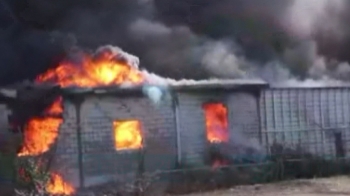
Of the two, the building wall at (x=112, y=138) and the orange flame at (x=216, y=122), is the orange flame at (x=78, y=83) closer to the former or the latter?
the building wall at (x=112, y=138)

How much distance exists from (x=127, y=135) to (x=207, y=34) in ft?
12.3

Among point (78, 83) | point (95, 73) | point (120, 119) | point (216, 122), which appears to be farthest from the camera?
point (216, 122)

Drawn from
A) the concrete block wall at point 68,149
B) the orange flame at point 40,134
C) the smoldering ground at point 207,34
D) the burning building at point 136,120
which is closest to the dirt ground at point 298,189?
the burning building at point 136,120

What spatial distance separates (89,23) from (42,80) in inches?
82.4

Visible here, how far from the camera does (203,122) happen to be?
16.2 meters

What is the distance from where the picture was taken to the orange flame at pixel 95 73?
15070 millimetres

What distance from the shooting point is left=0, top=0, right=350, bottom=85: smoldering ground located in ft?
53.3

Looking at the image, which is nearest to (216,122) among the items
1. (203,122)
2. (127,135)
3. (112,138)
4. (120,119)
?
(203,122)

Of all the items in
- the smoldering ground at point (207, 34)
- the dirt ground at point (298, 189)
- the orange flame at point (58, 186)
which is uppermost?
the smoldering ground at point (207, 34)

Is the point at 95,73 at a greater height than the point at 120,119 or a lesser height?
greater

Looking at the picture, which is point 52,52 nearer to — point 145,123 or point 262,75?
point 145,123

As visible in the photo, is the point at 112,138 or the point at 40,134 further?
the point at 112,138

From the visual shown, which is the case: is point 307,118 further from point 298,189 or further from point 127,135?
point 127,135

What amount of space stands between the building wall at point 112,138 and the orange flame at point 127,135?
0.13 metres
